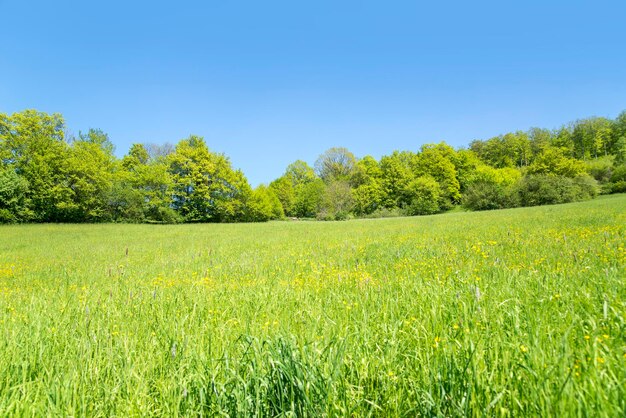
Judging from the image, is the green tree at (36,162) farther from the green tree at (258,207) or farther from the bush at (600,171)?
the bush at (600,171)

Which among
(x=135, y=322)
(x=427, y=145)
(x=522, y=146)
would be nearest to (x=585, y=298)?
(x=135, y=322)

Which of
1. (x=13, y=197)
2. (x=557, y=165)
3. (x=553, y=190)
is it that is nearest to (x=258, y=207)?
(x=13, y=197)

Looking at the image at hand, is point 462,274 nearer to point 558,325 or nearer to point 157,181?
point 558,325

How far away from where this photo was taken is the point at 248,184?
193 feet

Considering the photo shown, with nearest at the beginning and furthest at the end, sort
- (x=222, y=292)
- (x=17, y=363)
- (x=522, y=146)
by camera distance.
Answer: (x=17, y=363) → (x=222, y=292) → (x=522, y=146)

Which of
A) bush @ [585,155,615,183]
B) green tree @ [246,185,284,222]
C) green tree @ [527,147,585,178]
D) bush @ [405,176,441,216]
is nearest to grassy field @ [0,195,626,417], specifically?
green tree @ [246,185,284,222]

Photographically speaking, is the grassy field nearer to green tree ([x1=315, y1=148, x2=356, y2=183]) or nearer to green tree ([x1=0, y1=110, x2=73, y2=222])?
green tree ([x1=0, y1=110, x2=73, y2=222])

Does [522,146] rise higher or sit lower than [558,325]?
higher

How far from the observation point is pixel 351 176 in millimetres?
82750

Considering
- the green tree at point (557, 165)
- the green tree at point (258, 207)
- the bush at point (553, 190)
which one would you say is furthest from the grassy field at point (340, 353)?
the green tree at point (557, 165)

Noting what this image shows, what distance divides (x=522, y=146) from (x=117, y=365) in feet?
361

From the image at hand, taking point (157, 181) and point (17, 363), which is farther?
point (157, 181)

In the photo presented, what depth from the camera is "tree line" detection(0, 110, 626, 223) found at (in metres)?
41.9

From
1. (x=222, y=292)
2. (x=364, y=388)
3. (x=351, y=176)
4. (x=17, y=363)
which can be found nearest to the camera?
(x=364, y=388)
